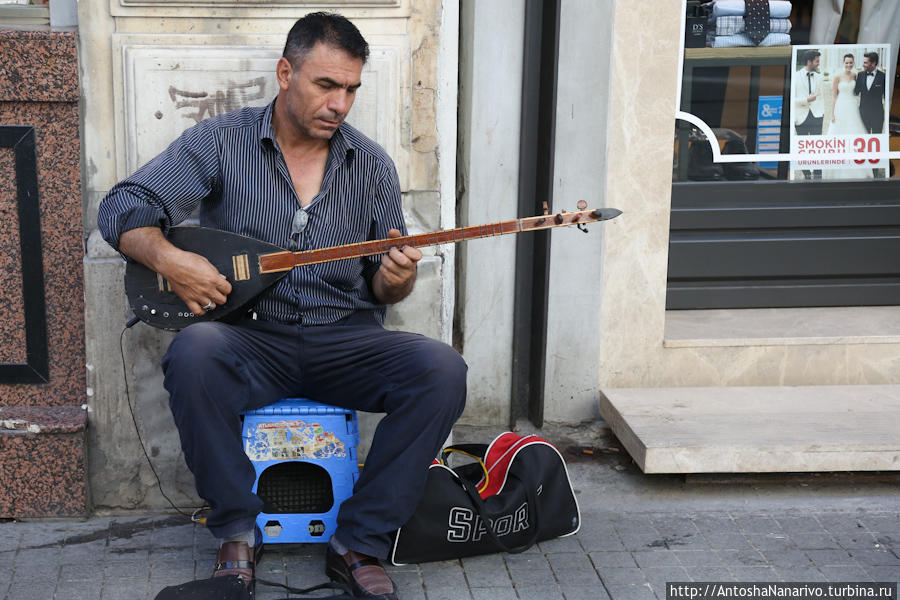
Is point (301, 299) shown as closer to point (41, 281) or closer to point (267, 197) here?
point (267, 197)

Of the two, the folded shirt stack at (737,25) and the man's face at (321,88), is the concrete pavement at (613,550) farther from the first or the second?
the folded shirt stack at (737,25)

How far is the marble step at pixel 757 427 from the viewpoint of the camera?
3.52m

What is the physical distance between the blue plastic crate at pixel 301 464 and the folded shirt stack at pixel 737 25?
7.71ft

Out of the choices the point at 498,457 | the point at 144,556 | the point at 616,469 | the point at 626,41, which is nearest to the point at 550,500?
the point at 498,457

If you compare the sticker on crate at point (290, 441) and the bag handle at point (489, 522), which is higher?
the sticker on crate at point (290, 441)

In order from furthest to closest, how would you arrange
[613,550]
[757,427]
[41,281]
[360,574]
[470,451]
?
[757,427] → [470,451] → [41,281] → [613,550] → [360,574]

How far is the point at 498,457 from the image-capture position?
10.8 feet

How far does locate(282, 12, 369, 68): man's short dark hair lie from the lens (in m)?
2.93

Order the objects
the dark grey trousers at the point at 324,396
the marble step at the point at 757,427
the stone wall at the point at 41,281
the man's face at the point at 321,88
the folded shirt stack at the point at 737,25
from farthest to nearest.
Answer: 1. the folded shirt stack at the point at 737,25
2. the marble step at the point at 757,427
3. the stone wall at the point at 41,281
4. the man's face at the point at 321,88
5. the dark grey trousers at the point at 324,396

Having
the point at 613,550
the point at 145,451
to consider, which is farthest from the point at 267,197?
the point at 613,550

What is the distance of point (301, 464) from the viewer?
121 inches

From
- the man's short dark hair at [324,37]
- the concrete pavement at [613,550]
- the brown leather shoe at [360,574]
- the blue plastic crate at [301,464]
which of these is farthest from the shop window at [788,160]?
the brown leather shoe at [360,574]

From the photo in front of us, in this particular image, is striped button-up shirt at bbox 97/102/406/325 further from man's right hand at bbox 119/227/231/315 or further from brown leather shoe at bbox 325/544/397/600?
brown leather shoe at bbox 325/544/397/600

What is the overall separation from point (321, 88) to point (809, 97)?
245cm
